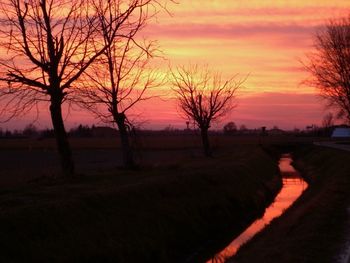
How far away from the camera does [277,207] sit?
28.0 m

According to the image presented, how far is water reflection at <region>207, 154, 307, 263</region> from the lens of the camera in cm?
1833

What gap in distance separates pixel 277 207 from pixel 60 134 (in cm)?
1106

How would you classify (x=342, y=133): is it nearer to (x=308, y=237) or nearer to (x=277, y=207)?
(x=277, y=207)

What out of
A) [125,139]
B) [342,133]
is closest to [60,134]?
[125,139]

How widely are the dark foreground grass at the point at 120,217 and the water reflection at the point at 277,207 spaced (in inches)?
22.7

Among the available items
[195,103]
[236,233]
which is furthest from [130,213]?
[195,103]

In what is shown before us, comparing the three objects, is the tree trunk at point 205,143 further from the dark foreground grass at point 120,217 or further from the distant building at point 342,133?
the distant building at point 342,133

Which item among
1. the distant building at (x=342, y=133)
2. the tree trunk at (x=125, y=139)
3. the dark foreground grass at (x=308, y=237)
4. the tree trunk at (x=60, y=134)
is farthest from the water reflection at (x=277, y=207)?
the distant building at (x=342, y=133)

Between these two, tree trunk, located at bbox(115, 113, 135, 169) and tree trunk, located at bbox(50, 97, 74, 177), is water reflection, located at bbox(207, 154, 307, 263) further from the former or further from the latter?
tree trunk, located at bbox(50, 97, 74, 177)

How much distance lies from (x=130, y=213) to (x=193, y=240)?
2839 millimetres

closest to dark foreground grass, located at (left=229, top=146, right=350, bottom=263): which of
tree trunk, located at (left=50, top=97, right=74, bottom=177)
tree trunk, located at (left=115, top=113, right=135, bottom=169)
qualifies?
tree trunk, located at (left=50, top=97, right=74, bottom=177)

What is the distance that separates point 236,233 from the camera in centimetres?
2164

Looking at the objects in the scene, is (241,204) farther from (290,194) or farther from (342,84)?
(342,84)

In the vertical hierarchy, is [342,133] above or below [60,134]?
below
